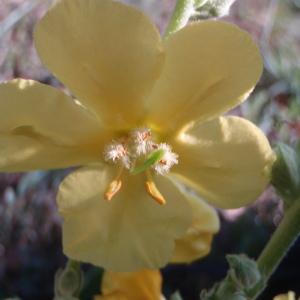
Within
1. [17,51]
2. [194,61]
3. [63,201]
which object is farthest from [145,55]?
[17,51]

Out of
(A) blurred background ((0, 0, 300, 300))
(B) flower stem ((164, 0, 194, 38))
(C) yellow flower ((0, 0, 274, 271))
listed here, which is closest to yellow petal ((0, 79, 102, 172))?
(C) yellow flower ((0, 0, 274, 271))

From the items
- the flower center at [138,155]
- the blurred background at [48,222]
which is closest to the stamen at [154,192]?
the flower center at [138,155]

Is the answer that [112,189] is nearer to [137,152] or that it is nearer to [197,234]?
[137,152]

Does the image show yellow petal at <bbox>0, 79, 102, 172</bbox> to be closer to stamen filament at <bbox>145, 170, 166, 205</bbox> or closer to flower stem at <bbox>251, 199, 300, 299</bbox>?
stamen filament at <bbox>145, 170, 166, 205</bbox>

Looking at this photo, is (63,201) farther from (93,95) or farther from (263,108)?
(263,108)

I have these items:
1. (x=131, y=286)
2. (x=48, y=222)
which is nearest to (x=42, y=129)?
(x=131, y=286)

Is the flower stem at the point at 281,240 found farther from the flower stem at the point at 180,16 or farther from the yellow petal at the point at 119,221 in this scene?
the flower stem at the point at 180,16
